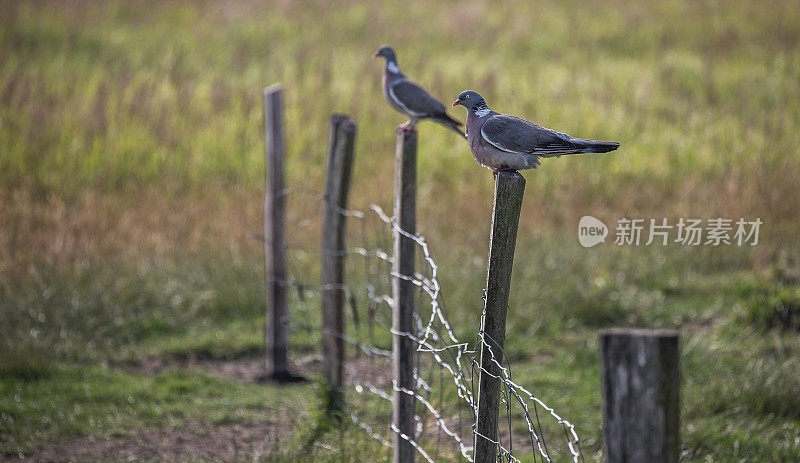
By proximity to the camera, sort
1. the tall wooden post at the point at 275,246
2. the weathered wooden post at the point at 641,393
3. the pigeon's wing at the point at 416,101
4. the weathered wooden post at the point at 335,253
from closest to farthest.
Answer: the weathered wooden post at the point at 641,393
the pigeon's wing at the point at 416,101
the weathered wooden post at the point at 335,253
the tall wooden post at the point at 275,246

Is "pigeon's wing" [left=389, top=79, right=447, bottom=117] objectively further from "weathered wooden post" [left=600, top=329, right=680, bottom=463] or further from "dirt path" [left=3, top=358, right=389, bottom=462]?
"weathered wooden post" [left=600, top=329, right=680, bottom=463]

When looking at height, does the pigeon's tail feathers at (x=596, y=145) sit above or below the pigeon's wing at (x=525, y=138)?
below

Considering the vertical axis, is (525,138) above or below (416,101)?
below

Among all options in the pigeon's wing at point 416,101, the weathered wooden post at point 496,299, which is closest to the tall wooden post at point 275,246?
the pigeon's wing at point 416,101

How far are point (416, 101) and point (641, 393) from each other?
145 inches

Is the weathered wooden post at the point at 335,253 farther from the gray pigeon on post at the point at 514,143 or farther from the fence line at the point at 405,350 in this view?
the gray pigeon on post at the point at 514,143

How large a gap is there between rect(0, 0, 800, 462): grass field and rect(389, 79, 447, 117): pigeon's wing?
6.64 feet

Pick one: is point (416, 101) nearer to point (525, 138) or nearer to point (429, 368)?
point (525, 138)

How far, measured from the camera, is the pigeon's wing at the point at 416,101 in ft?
17.7

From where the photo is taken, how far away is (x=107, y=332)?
7.96 meters

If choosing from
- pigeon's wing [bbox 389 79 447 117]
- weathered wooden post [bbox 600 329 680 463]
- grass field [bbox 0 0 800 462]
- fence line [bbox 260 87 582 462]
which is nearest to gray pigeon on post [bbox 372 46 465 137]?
pigeon's wing [bbox 389 79 447 117]

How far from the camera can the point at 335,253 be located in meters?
5.96

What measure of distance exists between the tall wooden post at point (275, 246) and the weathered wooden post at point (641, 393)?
540 cm

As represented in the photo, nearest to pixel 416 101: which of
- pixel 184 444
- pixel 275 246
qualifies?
pixel 275 246
